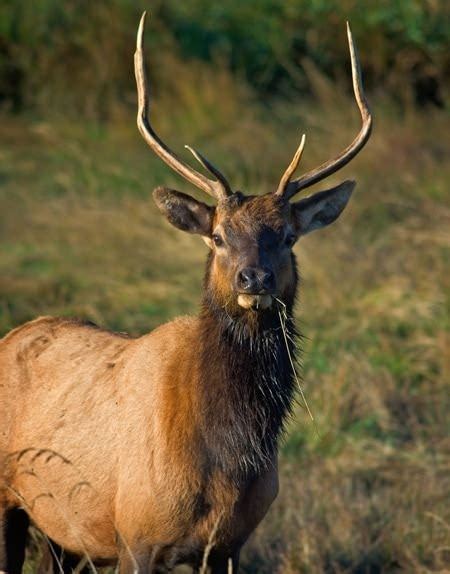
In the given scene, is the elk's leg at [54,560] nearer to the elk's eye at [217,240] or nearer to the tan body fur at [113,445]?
the tan body fur at [113,445]

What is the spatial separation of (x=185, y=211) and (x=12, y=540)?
1694 mm

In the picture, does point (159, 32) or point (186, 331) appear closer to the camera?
point (186, 331)

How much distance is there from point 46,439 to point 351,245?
19.1 feet

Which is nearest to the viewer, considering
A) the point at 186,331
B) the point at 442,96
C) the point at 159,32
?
the point at 186,331

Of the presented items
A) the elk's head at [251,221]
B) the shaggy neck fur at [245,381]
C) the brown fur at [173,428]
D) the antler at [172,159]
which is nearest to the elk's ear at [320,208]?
the elk's head at [251,221]

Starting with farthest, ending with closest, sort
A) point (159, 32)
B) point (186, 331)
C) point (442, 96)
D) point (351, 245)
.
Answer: point (159, 32) → point (442, 96) → point (351, 245) → point (186, 331)

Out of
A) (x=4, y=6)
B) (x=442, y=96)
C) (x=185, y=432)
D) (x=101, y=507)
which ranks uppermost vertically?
(x=4, y=6)

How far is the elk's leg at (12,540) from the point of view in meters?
5.93

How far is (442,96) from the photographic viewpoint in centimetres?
1425

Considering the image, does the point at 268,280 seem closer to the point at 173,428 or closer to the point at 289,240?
the point at 289,240

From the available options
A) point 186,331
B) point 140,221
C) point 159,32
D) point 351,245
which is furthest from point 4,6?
point 186,331

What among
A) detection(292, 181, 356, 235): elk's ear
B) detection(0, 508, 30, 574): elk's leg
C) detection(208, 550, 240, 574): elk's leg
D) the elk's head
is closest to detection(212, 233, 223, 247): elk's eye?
the elk's head

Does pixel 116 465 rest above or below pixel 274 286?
below

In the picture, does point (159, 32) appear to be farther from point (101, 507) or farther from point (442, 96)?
point (101, 507)
